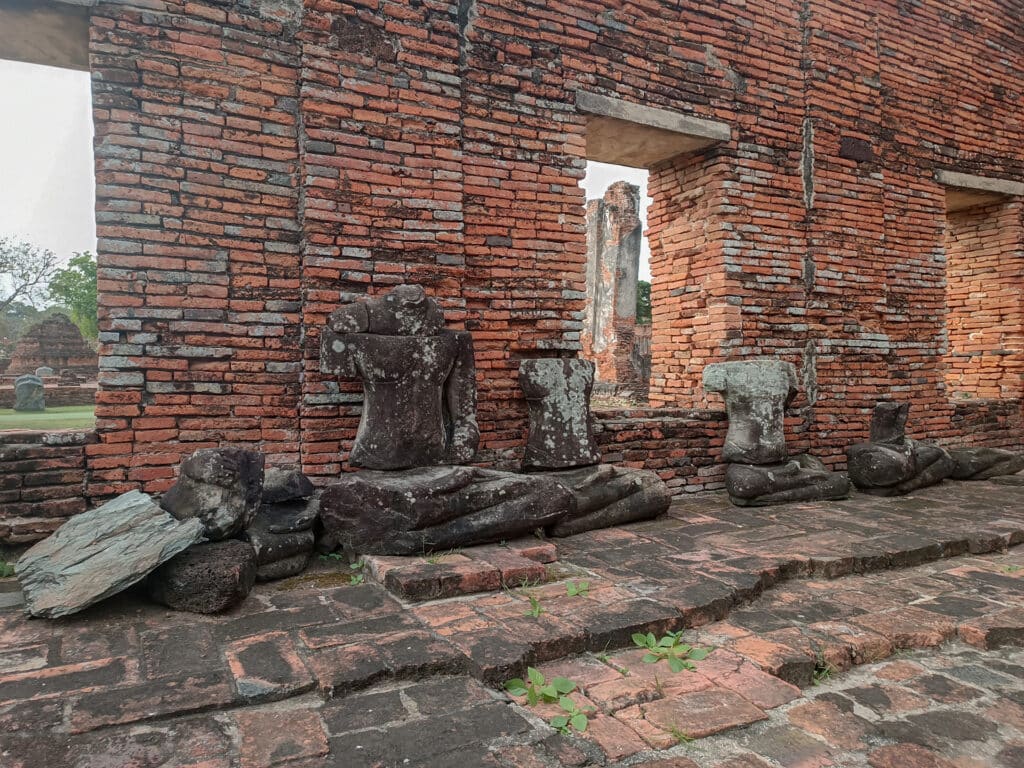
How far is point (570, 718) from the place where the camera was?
2.26 metres

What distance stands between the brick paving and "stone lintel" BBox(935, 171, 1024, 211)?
5.22 m

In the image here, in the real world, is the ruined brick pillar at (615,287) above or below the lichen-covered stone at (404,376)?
above

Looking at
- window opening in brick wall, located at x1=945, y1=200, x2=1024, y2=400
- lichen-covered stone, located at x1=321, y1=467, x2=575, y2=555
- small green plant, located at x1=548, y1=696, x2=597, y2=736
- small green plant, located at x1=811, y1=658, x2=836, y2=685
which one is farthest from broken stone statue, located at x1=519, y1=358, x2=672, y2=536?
window opening in brick wall, located at x1=945, y1=200, x2=1024, y2=400

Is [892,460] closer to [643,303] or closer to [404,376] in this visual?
[404,376]

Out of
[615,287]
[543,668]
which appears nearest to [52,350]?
[615,287]

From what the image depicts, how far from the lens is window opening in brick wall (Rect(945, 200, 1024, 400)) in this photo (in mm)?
8258

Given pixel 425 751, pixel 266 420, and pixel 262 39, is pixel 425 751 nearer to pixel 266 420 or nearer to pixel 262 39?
pixel 266 420

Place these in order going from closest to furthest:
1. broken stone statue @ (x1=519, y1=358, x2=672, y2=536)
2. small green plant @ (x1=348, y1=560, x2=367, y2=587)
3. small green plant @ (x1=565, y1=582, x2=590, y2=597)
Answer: small green plant @ (x1=565, y1=582, x2=590, y2=597) → small green plant @ (x1=348, y1=560, x2=367, y2=587) → broken stone statue @ (x1=519, y1=358, x2=672, y2=536)

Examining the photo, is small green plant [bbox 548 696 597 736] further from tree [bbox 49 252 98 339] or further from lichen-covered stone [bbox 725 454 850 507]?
tree [bbox 49 252 98 339]

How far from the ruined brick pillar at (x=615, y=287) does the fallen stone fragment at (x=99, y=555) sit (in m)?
11.2

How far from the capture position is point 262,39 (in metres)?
4.51

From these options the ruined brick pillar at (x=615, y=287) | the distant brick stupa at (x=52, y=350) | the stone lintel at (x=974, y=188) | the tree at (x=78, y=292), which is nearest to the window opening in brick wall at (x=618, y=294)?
the ruined brick pillar at (x=615, y=287)

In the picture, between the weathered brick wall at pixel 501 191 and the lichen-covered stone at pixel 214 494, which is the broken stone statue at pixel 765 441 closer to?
the weathered brick wall at pixel 501 191

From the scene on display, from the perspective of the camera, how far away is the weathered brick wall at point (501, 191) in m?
4.23
